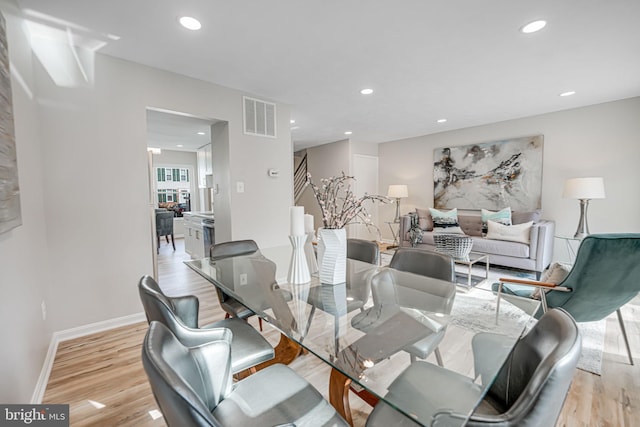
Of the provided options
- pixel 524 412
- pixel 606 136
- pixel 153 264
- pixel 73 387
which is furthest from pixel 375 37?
pixel 606 136

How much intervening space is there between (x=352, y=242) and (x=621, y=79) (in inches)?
143

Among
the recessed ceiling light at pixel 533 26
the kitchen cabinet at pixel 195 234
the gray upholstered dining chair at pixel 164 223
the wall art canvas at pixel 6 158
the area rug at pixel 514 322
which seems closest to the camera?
the wall art canvas at pixel 6 158

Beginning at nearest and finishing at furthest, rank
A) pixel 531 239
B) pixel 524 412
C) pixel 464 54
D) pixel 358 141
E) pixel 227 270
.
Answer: pixel 524 412 < pixel 227 270 < pixel 464 54 < pixel 531 239 < pixel 358 141

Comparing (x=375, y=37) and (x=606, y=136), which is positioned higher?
(x=375, y=37)

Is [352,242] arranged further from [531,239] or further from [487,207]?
[487,207]

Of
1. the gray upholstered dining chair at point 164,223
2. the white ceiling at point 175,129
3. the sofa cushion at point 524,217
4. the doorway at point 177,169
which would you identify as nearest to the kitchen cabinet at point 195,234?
the doorway at point 177,169

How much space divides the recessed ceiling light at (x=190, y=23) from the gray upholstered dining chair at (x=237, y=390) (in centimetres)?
214

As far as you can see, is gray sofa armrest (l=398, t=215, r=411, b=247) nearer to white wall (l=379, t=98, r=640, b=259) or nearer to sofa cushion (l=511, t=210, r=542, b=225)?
sofa cushion (l=511, t=210, r=542, b=225)

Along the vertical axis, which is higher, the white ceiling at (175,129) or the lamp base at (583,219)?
the white ceiling at (175,129)

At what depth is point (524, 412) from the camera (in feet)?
2.14

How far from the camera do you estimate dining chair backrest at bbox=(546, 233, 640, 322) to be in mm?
1613

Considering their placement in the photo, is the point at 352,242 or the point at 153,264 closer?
the point at 352,242

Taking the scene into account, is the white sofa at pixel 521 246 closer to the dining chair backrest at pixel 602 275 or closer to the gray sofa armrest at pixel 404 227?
the gray sofa armrest at pixel 404 227

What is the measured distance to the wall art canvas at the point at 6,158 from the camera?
1.28 m
